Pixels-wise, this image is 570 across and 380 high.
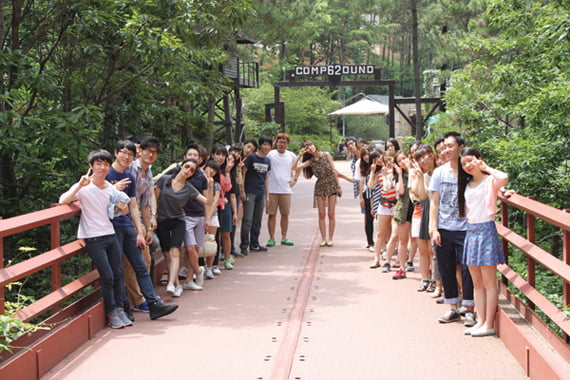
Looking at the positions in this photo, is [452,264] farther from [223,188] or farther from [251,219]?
[251,219]

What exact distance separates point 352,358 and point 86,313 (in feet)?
7.62

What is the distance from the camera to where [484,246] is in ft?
19.7

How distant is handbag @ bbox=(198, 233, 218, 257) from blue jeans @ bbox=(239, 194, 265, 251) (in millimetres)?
2123

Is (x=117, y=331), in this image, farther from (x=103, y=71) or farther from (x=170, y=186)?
(x=103, y=71)

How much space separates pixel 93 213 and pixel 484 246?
3346mm

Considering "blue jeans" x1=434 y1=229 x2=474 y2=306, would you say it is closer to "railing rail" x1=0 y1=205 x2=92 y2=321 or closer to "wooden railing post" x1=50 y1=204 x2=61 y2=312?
"railing rail" x1=0 y1=205 x2=92 y2=321

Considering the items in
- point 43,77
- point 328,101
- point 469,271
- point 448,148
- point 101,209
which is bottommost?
point 469,271

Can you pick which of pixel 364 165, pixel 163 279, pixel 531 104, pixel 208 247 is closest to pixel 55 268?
pixel 208 247

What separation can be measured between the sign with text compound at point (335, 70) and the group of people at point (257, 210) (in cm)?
1643

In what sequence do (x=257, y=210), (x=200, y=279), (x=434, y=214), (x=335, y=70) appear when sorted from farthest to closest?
(x=335, y=70), (x=257, y=210), (x=200, y=279), (x=434, y=214)

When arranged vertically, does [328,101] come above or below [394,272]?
above

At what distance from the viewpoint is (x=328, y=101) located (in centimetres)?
5253

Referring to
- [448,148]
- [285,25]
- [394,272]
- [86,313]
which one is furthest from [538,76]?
[285,25]

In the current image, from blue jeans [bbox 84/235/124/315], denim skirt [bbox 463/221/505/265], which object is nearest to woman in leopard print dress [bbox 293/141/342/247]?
blue jeans [bbox 84/235/124/315]
